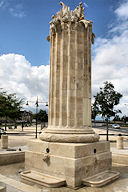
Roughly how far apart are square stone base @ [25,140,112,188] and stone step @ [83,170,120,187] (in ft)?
0.60

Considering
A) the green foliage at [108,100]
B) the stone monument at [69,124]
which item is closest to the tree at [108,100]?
the green foliage at [108,100]

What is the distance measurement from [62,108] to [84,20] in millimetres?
4483

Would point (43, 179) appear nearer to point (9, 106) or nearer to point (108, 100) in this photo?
point (108, 100)

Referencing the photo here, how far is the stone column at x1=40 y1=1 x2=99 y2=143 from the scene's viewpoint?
886 centimetres

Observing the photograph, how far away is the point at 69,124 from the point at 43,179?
256 cm

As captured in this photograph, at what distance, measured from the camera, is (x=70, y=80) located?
9086mm

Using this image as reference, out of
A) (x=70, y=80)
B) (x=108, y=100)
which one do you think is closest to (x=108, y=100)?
(x=108, y=100)

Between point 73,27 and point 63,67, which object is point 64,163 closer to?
point 63,67

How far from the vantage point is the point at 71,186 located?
288 inches

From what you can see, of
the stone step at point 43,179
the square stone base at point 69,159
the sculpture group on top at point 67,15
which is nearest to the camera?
the stone step at point 43,179

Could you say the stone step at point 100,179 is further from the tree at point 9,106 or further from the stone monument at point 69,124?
the tree at point 9,106

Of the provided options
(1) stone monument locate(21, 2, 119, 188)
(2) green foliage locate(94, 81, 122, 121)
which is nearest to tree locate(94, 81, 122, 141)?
(2) green foliage locate(94, 81, 122, 121)

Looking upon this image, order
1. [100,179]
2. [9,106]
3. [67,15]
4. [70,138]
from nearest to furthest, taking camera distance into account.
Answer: [100,179], [70,138], [67,15], [9,106]

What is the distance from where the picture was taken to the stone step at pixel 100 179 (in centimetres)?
734
